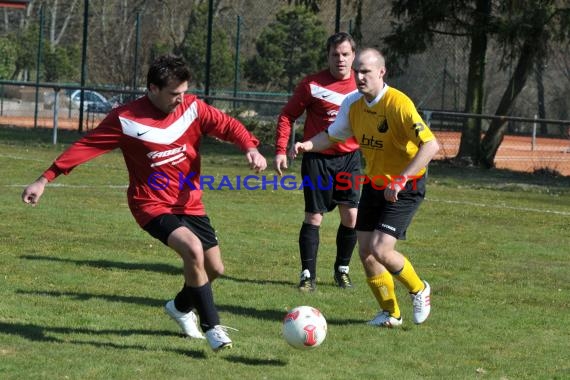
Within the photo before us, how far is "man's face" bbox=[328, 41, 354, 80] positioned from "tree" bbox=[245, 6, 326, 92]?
23956 mm

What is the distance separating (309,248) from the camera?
8.87 m

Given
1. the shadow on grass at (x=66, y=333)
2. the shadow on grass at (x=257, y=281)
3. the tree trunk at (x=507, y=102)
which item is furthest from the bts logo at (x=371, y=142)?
the tree trunk at (x=507, y=102)

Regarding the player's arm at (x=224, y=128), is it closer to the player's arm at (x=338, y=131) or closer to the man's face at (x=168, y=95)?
the man's face at (x=168, y=95)

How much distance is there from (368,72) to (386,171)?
2.29 feet

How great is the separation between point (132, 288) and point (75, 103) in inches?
1109

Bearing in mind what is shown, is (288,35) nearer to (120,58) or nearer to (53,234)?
(120,58)

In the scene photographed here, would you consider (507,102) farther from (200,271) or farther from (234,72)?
(200,271)

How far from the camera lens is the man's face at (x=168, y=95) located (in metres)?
6.21

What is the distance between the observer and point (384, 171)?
289 inches

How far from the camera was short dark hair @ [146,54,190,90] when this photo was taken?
615 cm

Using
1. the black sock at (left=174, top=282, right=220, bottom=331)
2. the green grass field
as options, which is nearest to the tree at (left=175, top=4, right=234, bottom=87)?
the green grass field

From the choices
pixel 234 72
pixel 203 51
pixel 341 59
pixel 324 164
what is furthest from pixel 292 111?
pixel 203 51

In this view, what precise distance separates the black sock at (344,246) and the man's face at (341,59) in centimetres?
130

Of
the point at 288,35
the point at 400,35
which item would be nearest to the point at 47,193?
the point at 400,35
